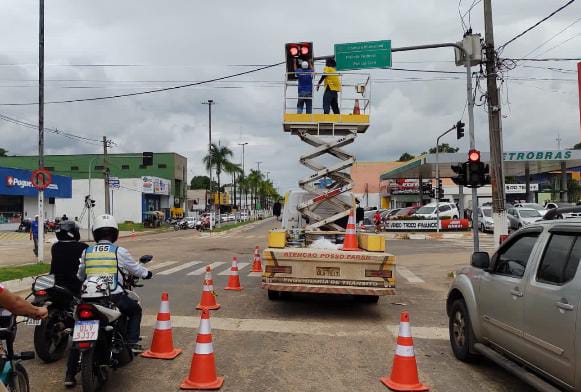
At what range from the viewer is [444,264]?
56.5ft

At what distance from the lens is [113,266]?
516 centimetres

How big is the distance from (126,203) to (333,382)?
6280 centimetres

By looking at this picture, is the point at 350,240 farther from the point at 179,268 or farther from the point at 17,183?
the point at 17,183

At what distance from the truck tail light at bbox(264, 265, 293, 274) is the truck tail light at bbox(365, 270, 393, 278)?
1.22m

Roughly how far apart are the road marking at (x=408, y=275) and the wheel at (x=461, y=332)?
23.4 ft

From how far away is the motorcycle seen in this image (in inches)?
222

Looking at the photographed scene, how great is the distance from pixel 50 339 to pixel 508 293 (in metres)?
4.99

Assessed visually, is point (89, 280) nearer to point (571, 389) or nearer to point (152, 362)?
point (152, 362)

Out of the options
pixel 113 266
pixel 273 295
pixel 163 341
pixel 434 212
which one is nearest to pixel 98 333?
pixel 113 266

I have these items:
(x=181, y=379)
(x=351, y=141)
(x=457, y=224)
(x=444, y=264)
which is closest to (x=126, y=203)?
(x=457, y=224)

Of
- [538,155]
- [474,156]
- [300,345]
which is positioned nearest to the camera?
[300,345]

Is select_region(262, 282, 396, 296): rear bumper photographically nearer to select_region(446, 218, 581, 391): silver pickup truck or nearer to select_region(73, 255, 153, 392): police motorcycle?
select_region(446, 218, 581, 391): silver pickup truck

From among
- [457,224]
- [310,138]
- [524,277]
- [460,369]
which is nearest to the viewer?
[524,277]

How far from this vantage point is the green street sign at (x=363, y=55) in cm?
1415
